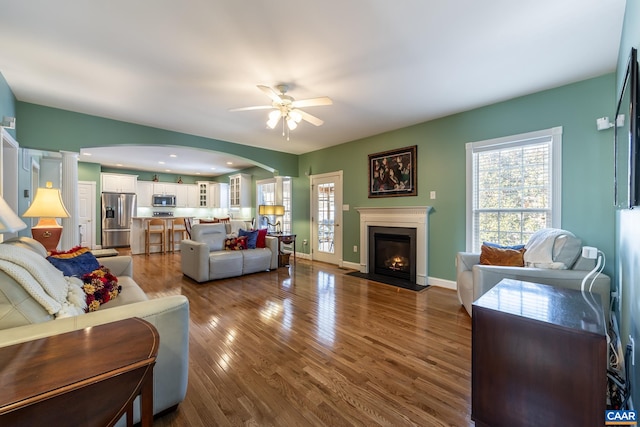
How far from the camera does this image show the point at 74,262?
221 cm

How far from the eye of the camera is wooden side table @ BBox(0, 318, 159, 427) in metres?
0.72

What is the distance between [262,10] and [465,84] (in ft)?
7.45

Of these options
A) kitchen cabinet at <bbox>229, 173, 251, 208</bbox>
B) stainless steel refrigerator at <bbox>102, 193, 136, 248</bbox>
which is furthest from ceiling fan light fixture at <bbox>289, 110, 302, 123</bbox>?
stainless steel refrigerator at <bbox>102, 193, 136, 248</bbox>

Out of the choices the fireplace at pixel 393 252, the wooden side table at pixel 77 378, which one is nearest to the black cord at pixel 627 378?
the wooden side table at pixel 77 378

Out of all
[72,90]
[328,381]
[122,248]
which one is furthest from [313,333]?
[122,248]

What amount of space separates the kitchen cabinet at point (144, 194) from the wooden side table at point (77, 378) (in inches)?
362

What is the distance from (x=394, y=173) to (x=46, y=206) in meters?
4.64

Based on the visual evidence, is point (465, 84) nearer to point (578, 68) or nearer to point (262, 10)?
point (578, 68)

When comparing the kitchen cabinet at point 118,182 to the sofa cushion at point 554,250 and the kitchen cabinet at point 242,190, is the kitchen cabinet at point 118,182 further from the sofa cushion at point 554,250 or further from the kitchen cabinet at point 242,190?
the sofa cushion at point 554,250

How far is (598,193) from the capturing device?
9.16ft

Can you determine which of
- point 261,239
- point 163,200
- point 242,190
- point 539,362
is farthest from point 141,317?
point 163,200

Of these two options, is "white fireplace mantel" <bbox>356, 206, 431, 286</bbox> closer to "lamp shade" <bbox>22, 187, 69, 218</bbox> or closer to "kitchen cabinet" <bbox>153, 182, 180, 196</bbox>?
"lamp shade" <bbox>22, 187, 69, 218</bbox>

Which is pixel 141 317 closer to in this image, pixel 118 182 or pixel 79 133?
pixel 79 133

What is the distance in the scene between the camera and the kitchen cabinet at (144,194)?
8.78 metres
